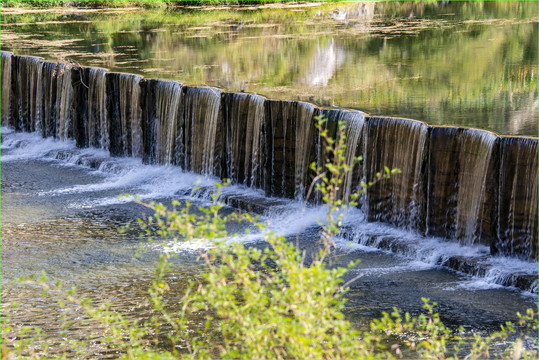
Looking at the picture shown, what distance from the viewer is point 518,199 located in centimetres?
1080

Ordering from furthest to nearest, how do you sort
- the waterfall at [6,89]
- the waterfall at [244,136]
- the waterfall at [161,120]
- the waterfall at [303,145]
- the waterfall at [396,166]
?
the waterfall at [6,89], the waterfall at [161,120], the waterfall at [244,136], the waterfall at [303,145], the waterfall at [396,166]

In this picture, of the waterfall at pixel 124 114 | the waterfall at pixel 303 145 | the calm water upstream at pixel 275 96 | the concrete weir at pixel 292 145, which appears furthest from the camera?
the waterfall at pixel 124 114

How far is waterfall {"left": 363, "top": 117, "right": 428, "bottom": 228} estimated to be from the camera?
39.7ft

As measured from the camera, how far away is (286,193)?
14305mm

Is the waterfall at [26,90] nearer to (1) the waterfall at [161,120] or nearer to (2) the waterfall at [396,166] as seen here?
(1) the waterfall at [161,120]

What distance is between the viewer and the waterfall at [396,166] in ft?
39.7

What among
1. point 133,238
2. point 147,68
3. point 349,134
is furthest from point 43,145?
point 349,134

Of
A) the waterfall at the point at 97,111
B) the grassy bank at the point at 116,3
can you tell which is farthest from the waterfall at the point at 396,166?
the grassy bank at the point at 116,3

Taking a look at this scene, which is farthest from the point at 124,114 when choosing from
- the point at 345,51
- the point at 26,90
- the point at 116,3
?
the point at 116,3

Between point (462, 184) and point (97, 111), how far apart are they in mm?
10023

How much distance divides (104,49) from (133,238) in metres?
15.5

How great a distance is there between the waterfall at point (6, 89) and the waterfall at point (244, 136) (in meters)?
8.62

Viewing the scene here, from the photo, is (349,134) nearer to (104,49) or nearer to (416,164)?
(416,164)

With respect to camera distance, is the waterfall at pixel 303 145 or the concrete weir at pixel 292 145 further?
the waterfall at pixel 303 145
